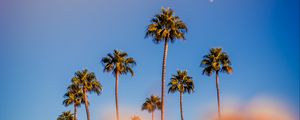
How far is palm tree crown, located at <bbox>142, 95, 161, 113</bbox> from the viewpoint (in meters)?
87.4

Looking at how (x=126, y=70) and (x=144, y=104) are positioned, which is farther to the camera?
(x=144, y=104)

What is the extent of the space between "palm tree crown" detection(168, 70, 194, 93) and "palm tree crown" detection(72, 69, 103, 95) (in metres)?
13.9

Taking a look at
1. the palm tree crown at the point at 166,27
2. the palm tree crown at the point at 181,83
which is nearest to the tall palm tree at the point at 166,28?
the palm tree crown at the point at 166,27

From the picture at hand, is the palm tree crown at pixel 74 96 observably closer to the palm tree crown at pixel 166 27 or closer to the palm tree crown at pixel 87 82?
the palm tree crown at pixel 87 82

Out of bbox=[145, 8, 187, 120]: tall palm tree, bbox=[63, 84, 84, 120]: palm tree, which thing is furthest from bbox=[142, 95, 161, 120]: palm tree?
bbox=[145, 8, 187, 120]: tall palm tree

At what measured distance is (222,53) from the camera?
189ft

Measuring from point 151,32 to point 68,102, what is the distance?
35.8 m

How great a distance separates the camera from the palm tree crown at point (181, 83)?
6234cm

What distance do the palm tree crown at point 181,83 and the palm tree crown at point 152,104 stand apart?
992 inches

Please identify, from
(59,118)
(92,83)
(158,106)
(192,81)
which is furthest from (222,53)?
(59,118)

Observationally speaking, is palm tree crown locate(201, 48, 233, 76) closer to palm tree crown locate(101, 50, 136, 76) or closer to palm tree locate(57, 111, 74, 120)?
palm tree crown locate(101, 50, 136, 76)

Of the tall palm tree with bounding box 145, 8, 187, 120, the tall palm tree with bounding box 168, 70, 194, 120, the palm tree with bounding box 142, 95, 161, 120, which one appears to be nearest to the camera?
the tall palm tree with bounding box 145, 8, 187, 120

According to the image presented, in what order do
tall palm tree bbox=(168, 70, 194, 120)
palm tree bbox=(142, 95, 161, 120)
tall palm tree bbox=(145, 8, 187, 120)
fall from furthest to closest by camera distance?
palm tree bbox=(142, 95, 161, 120) → tall palm tree bbox=(168, 70, 194, 120) → tall palm tree bbox=(145, 8, 187, 120)

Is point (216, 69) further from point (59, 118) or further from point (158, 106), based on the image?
point (59, 118)
